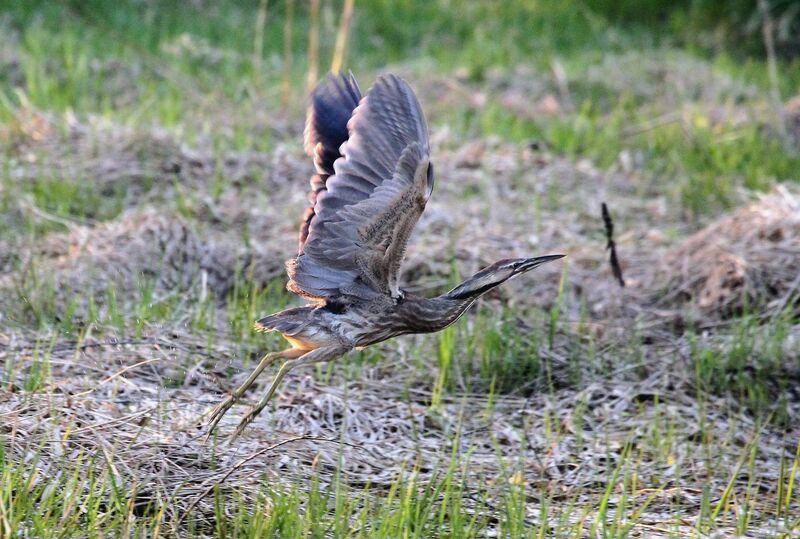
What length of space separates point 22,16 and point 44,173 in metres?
4.12

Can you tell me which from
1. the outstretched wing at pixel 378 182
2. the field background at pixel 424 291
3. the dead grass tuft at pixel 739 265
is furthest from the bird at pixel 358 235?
the dead grass tuft at pixel 739 265

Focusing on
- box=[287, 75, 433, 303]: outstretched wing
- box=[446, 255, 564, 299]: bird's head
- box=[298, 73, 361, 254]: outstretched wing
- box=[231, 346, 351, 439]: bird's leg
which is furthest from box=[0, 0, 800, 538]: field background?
box=[298, 73, 361, 254]: outstretched wing

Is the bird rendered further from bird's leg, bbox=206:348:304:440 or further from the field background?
the field background

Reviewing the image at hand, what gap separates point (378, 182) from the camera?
391cm

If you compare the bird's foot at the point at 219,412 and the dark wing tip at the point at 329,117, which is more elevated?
the dark wing tip at the point at 329,117

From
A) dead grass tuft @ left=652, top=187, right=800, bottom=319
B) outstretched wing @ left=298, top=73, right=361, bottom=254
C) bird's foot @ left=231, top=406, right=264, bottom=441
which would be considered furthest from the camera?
dead grass tuft @ left=652, top=187, right=800, bottom=319

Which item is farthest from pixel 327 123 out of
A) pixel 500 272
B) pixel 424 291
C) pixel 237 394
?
pixel 424 291

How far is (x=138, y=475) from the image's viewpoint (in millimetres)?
3619

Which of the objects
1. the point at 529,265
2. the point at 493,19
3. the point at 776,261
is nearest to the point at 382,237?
the point at 529,265

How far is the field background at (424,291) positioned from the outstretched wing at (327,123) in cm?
88

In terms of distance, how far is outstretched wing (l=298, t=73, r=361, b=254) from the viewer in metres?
4.18

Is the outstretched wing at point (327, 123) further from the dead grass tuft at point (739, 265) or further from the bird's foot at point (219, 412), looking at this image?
the dead grass tuft at point (739, 265)

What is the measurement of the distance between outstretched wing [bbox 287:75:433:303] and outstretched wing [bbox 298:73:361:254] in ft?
0.48

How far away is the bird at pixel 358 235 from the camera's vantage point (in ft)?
12.8
